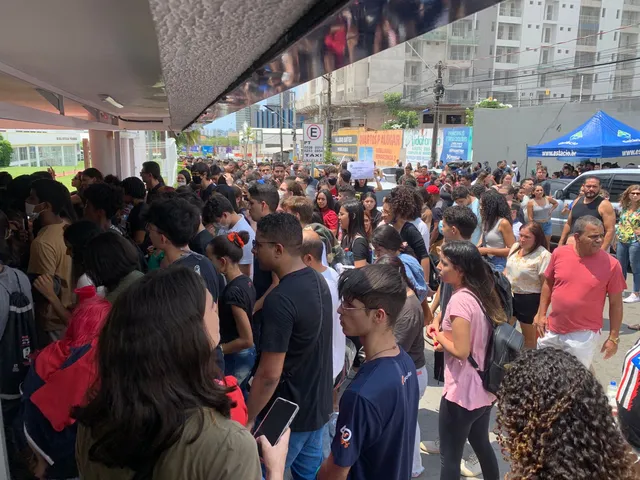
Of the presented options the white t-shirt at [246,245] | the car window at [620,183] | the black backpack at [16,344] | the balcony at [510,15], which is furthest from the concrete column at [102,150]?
the balcony at [510,15]

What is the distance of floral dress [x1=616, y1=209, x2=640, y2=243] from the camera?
7.20 meters

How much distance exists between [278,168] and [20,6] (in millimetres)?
11693

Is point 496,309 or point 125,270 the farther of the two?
point 496,309

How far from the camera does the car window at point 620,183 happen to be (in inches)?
394

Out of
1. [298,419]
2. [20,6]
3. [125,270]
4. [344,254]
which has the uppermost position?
[20,6]

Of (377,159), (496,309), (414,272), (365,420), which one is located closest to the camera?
(365,420)

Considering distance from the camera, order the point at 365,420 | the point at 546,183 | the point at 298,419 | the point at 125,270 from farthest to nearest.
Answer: the point at 546,183, the point at 298,419, the point at 125,270, the point at 365,420

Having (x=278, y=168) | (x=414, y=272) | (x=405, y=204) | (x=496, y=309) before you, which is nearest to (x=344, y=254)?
(x=405, y=204)

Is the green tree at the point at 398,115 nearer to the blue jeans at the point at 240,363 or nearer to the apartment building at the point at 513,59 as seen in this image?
the apartment building at the point at 513,59

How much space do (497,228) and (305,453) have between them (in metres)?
3.71

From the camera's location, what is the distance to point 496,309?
9.64 feet

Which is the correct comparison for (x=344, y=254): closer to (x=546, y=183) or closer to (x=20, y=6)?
(x=20, y=6)

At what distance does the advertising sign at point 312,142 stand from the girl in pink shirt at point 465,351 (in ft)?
27.3

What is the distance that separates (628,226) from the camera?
7332 millimetres
